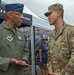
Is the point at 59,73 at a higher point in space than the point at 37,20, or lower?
lower

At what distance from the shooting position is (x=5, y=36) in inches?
127

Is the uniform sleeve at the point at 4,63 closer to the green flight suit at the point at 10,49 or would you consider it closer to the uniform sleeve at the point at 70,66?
the green flight suit at the point at 10,49

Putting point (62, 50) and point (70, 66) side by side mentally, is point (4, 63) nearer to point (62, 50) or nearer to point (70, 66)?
point (62, 50)

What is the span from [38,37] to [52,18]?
728 centimetres

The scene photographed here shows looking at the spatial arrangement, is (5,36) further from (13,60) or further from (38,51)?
(38,51)

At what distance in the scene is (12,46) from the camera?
3234 mm

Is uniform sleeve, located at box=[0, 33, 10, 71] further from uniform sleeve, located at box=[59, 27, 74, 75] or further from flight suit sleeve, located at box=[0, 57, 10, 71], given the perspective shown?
uniform sleeve, located at box=[59, 27, 74, 75]

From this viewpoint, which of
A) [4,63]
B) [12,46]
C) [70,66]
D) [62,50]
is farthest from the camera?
[12,46]

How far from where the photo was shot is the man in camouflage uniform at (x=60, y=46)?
9.42 ft

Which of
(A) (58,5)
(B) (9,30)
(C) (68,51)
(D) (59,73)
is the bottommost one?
(D) (59,73)

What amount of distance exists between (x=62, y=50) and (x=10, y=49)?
2.17 ft

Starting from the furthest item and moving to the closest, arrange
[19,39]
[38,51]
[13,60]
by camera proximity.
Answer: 1. [38,51]
2. [19,39]
3. [13,60]

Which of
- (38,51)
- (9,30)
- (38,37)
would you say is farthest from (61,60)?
(38,37)

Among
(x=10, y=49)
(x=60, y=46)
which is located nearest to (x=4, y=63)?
(x=10, y=49)
